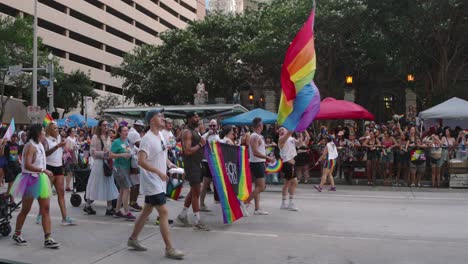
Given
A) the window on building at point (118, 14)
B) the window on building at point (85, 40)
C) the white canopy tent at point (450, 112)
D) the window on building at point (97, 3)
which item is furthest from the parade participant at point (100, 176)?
the window on building at point (118, 14)

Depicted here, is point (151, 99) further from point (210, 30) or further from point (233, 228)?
point (233, 228)

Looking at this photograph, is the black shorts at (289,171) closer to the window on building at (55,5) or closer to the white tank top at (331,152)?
the white tank top at (331,152)

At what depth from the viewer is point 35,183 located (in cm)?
702

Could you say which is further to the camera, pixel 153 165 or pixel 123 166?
pixel 123 166

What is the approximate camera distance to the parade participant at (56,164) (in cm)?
823

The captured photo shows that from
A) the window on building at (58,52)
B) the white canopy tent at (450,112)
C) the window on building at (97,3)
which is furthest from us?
the window on building at (97,3)

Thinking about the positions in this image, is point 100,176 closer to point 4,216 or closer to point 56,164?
point 56,164

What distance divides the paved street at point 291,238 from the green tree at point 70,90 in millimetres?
34854

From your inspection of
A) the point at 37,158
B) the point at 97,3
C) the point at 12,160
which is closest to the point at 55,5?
the point at 97,3

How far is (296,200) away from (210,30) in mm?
29830

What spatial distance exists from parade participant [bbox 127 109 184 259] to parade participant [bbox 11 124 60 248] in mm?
1288

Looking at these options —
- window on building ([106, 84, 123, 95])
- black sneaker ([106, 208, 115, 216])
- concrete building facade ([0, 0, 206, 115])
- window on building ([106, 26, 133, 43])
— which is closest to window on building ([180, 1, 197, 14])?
concrete building facade ([0, 0, 206, 115])

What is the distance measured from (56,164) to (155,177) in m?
2.78

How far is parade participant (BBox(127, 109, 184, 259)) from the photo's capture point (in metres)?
6.37
